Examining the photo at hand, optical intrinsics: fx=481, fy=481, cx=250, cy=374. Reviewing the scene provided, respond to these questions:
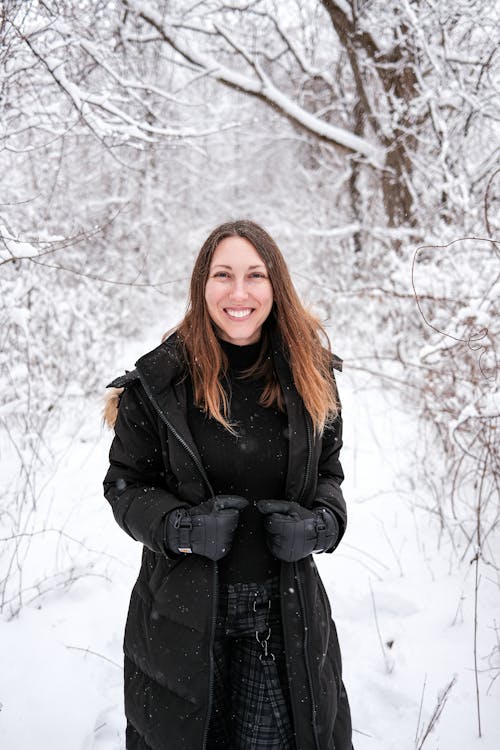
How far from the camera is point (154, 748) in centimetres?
156

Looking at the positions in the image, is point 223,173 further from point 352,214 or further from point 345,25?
point 345,25

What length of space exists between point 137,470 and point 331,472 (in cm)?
77

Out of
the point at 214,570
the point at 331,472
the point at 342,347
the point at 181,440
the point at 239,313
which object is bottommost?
the point at 214,570

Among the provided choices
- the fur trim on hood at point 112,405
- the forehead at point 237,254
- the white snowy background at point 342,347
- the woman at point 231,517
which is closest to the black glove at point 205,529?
the woman at point 231,517

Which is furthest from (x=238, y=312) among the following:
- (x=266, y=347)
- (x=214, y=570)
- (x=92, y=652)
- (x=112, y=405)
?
(x=92, y=652)

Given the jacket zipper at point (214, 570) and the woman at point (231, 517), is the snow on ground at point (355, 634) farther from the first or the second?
the jacket zipper at point (214, 570)

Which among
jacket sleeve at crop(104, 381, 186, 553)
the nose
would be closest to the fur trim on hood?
jacket sleeve at crop(104, 381, 186, 553)

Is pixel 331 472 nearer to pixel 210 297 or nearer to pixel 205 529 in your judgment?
pixel 205 529

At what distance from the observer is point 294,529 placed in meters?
1.55

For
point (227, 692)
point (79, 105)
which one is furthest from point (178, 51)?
point (227, 692)

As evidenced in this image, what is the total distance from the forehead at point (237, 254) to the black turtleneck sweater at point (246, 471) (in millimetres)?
499

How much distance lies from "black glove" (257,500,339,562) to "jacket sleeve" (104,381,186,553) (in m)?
0.32

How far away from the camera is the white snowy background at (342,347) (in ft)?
7.80

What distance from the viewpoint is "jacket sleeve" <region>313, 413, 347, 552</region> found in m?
1.78
